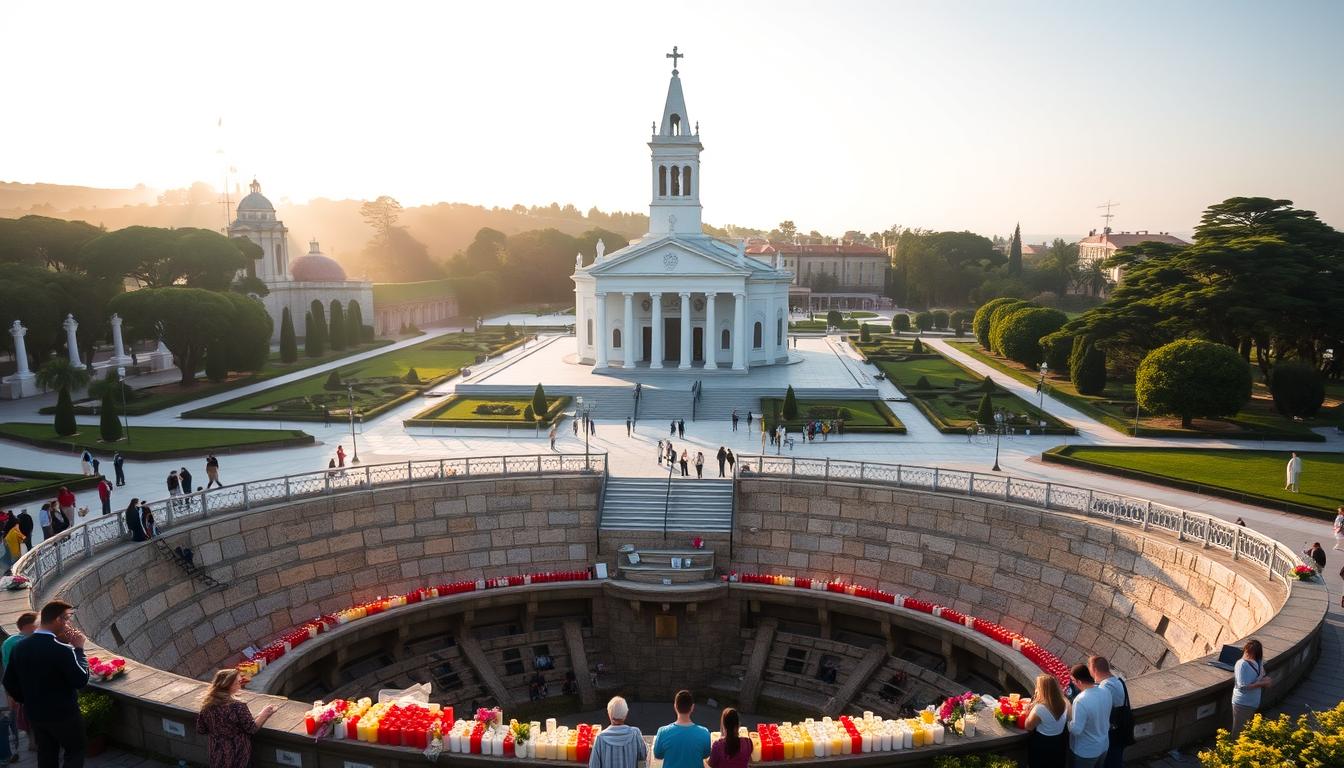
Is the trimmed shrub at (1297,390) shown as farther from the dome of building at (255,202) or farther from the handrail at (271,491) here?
the dome of building at (255,202)

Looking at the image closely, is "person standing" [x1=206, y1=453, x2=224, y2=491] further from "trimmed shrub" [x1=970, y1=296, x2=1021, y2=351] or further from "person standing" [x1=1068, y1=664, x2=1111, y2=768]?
"trimmed shrub" [x1=970, y1=296, x2=1021, y2=351]

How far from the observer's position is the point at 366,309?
81.5 meters

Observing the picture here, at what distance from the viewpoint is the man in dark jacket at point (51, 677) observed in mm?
9602

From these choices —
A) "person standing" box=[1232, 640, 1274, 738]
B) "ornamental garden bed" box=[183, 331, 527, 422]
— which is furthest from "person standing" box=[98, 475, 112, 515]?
"person standing" box=[1232, 640, 1274, 738]

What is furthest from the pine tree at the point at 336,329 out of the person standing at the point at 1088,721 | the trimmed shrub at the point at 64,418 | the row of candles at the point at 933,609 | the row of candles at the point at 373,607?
the person standing at the point at 1088,721

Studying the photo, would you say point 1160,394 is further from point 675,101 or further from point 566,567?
point 675,101

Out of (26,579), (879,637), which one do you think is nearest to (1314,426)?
(879,637)

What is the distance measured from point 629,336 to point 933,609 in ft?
112

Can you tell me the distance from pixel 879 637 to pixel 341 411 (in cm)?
2837

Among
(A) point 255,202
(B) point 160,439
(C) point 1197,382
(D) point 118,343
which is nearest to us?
(B) point 160,439

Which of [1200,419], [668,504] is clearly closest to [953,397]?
[1200,419]

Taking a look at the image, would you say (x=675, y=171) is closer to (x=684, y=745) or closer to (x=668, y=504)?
(x=668, y=504)

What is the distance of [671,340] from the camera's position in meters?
58.4

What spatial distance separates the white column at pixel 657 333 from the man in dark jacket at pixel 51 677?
147 feet
